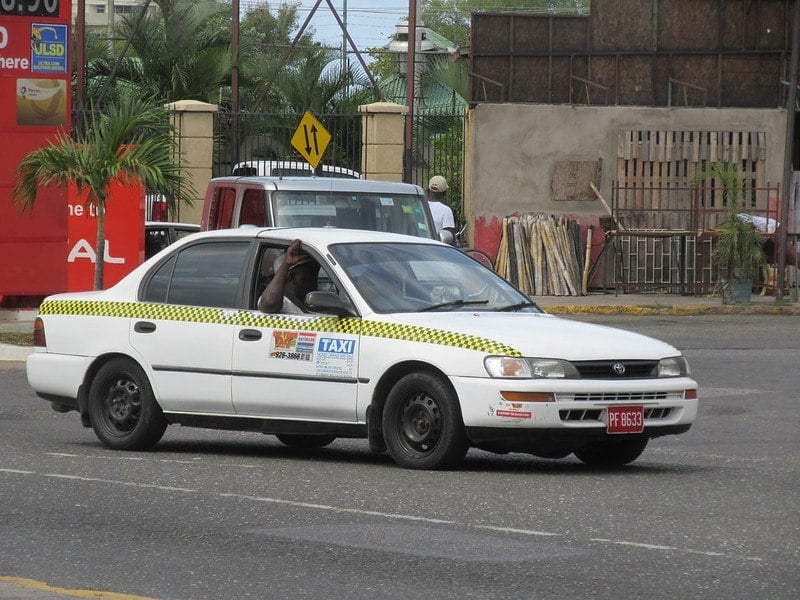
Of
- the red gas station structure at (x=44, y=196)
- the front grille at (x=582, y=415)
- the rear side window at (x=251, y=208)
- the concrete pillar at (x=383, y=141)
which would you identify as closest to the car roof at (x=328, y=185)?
the rear side window at (x=251, y=208)

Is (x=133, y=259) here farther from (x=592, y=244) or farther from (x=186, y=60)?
(x=186, y=60)

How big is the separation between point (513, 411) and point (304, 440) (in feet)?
8.72

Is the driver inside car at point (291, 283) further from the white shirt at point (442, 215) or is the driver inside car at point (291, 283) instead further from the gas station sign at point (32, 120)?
the gas station sign at point (32, 120)

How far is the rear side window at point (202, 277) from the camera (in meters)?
11.8

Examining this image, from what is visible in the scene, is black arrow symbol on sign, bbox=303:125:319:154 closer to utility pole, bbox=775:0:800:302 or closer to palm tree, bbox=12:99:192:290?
palm tree, bbox=12:99:192:290

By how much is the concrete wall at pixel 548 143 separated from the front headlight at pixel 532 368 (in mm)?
20272

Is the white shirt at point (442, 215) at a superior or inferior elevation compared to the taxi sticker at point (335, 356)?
superior

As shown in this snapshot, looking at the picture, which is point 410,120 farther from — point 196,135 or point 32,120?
point 32,120

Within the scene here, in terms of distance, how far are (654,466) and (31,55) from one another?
13.4m

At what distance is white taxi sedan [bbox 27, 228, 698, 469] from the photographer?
10.3m

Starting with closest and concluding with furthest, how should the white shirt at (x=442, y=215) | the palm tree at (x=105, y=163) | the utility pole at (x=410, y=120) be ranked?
the white shirt at (x=442, y=215) → the palm tree at (x=105, y=163) → the utility pole at (x=410, y=120)

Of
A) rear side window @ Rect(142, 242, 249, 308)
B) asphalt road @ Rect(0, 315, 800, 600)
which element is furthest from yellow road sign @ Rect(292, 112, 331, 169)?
rear side window @ Rect(142, 242, 249, 308)

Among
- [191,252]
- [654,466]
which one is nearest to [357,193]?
[191,252]

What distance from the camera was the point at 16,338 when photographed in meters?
21.0
